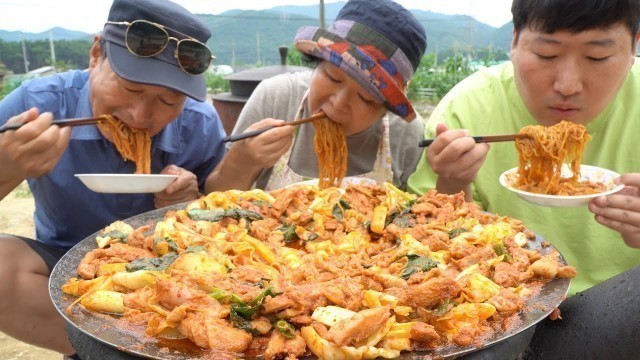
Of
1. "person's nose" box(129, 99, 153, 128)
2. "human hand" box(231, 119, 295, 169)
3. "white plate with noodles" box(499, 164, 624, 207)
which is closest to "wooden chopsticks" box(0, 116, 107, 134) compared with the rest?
"person's nose" box(129, 99, 153, 128)

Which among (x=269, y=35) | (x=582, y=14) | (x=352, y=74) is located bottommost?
(x=269, y=35)

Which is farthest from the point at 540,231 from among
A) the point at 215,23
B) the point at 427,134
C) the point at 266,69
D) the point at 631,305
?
the point at 215,23

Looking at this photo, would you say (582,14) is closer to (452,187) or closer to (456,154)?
(456,154)

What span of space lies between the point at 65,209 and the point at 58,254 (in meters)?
0.35

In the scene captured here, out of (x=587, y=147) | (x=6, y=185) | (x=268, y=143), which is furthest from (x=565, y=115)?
(x=6, y=185)

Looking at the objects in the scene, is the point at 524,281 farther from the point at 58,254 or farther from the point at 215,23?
the point at 215,23

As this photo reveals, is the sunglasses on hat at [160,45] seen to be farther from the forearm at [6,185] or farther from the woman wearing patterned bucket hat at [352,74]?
the forearm at [6,185]

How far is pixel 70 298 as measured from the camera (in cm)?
203

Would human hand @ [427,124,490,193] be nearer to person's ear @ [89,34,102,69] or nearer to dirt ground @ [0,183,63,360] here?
person's ear @ [89,34,102,69]

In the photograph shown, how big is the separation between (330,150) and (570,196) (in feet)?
5.46

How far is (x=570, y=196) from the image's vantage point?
107 inches

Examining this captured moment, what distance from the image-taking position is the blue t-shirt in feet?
12.2

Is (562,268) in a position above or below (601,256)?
above

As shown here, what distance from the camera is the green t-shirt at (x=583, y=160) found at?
3.65 meters
